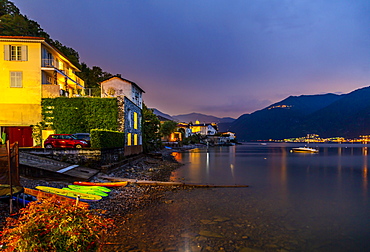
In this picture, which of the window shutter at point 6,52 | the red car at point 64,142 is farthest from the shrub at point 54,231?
the window shutter at point 6,52

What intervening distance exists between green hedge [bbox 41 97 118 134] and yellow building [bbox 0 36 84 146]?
4.73 feet

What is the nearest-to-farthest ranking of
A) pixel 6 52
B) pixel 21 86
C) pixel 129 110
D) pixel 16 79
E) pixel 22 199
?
pixel 22 199, pixel 6 52, pixel 16 79, pixel 21 86, pixel 129 110

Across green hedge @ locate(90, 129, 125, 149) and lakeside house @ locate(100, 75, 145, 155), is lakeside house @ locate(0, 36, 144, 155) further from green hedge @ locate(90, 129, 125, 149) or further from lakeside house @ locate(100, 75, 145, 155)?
green hedge @ locate(90, 129, 125, 149)

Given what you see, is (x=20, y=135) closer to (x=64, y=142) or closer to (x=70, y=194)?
(x=64, y=142)

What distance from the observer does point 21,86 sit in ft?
95.6

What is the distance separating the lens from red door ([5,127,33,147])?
2912 centimetres

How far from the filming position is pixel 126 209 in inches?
504

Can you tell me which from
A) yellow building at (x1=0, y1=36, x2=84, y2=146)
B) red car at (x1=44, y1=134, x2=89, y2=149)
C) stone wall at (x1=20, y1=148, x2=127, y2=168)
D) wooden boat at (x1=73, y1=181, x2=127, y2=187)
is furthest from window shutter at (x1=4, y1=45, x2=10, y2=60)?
wooden boat at (x1=73, y1=181, x2=127, y2=187)

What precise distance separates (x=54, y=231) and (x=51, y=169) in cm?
1623

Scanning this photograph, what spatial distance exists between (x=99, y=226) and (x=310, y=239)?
10.5 m

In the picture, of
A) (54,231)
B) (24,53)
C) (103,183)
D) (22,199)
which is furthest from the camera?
(24,53)

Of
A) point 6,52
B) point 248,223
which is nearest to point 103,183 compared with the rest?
point 248,223

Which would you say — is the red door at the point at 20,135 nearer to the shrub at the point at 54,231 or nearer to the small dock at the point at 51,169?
the small dock at the point at 51,169

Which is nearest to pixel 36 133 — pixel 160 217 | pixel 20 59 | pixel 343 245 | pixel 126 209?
pixel 20 59
